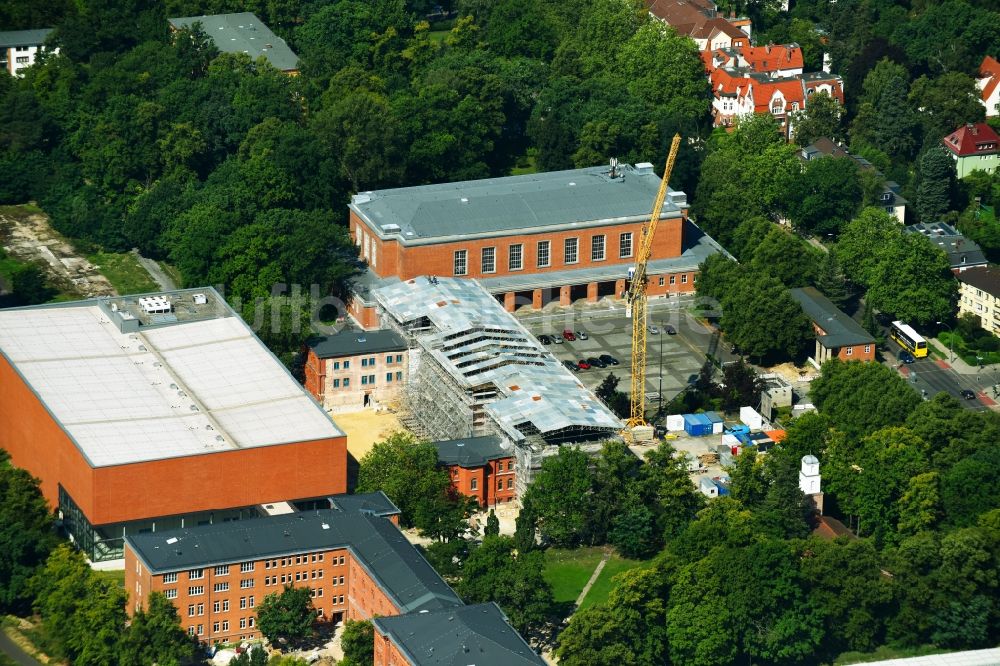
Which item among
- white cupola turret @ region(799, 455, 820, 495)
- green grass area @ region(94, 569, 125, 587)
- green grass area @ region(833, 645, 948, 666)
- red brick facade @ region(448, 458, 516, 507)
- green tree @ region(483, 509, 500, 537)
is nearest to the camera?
green grass area @ region(833, 645, 948, 666)

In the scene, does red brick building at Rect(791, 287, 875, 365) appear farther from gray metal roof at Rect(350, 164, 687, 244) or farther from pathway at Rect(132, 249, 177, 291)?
pathway at Rect(132, 249, 177, 291)

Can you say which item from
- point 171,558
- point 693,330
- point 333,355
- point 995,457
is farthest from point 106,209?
point 995,457

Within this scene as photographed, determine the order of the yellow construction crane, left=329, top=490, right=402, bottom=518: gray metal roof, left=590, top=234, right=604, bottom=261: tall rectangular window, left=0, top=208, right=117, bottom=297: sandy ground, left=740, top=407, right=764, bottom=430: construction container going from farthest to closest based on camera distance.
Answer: left=0, top=208, right=117, bottom=297: sandy ground
left=590, top=234, right=604, bottom=261: tall rectangular window
left=740, top=407, right=764, bottom=430: construction container
the yellow construction crane
left=329, top=490, right=402, bottom=518: gray metal roof

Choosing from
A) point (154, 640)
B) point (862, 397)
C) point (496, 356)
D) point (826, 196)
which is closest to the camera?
point (154, 640)

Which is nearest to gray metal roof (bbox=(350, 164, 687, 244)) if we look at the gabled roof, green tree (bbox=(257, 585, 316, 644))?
the gabled roof

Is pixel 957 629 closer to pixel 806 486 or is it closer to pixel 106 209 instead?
pixel 806 486

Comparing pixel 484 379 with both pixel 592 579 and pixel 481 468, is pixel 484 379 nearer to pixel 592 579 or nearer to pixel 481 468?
pixel 481 468

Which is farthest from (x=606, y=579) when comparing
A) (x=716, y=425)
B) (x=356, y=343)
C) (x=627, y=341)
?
(x=627, y=341)
